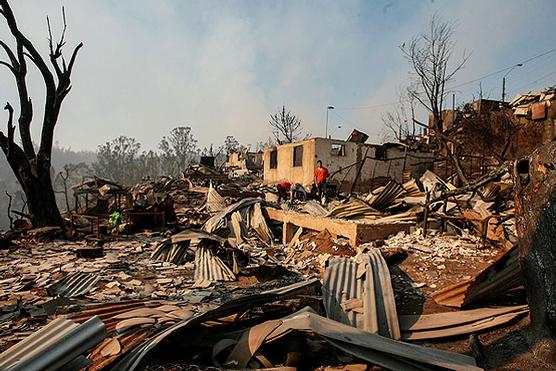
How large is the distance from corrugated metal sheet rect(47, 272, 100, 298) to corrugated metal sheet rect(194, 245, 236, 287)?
1.65 m

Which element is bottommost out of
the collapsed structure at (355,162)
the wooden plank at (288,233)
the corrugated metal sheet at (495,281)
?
the wooden plank at (288,233)

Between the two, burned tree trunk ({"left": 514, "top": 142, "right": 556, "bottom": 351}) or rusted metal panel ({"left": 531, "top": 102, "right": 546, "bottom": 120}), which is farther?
rusted metal panel ({"left": 531, "top": 102, "right": 546, "bottom": 120})

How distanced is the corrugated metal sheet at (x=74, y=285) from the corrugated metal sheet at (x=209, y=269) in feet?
5.42

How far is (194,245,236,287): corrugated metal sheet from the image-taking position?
5.91 metres

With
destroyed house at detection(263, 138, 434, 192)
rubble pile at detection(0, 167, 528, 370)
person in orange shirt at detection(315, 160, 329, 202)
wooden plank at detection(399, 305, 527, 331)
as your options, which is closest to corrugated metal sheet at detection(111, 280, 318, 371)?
rubble pile at detection(0, 167, 528, 370)

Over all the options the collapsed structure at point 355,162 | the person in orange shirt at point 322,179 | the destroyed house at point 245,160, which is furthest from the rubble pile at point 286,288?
the destroyed house at point 245,160

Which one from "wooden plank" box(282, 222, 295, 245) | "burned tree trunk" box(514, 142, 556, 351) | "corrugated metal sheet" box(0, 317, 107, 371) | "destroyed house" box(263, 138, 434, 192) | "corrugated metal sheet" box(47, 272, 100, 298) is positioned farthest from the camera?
"destroyed house" box(263, 138, 434, 192)

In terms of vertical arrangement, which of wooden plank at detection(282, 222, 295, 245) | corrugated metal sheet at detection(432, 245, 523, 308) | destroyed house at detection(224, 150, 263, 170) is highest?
destroyed house at detection(224, 150, 263, 170)

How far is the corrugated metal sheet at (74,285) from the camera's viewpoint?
5.03 metres

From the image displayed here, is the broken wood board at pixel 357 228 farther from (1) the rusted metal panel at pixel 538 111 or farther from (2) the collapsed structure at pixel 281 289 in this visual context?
(1) the rusted metal panel at pixel 538 111

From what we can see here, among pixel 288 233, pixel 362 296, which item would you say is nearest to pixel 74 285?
pixel 362 296

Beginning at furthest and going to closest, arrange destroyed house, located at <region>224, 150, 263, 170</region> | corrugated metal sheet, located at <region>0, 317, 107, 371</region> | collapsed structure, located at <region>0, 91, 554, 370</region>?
destroyed house, located at <region>224, 150, 263, 170</region>
collapsed structure, located at <region>0, 91, 554, 370</region>
corrugated metal sheet, located at <region>0, 317, 107, 371</region>

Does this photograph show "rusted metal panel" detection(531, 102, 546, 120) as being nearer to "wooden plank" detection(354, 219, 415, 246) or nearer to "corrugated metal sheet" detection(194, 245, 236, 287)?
"wooden plank" detection(354, 219, 415, 246)

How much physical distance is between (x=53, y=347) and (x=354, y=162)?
17498mm
